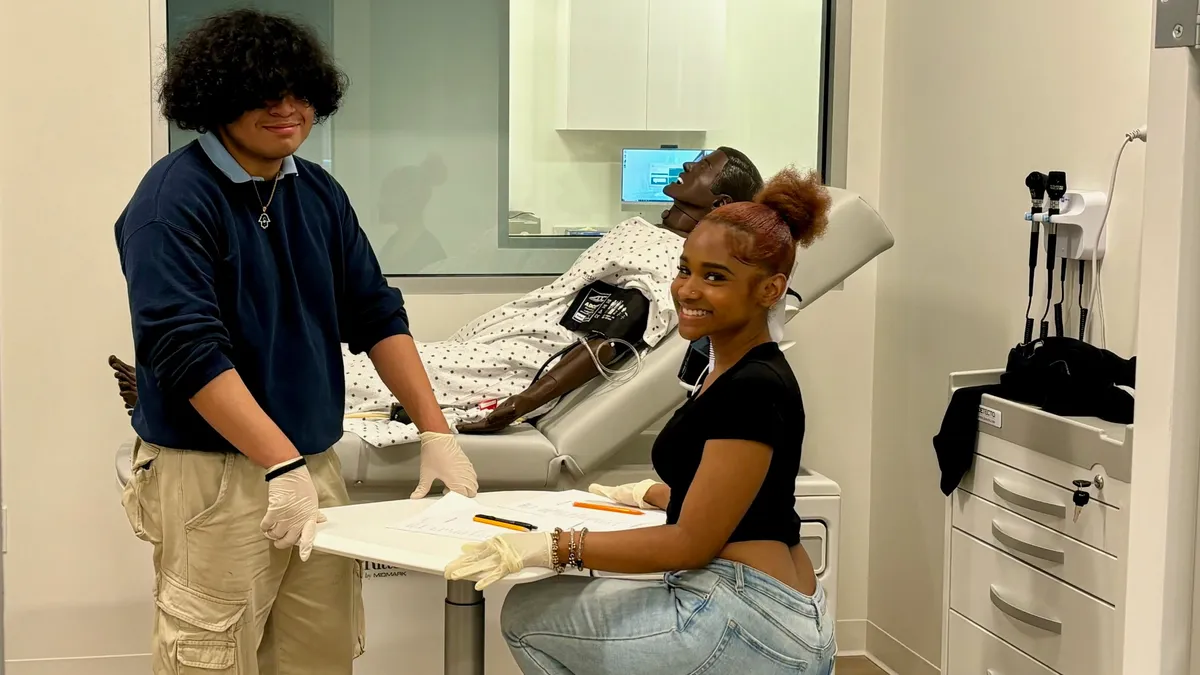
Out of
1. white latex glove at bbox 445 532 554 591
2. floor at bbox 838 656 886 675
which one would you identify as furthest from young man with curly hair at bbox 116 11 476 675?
floor at bbox 838 656 886 675

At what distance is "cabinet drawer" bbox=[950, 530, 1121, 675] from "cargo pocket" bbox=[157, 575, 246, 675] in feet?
4.67

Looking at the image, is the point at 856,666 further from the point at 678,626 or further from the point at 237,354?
the point at 237,354

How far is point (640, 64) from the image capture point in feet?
11.4

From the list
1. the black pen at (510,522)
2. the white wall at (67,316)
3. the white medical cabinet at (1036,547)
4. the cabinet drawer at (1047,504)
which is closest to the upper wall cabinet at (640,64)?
the white wall at (67,316)

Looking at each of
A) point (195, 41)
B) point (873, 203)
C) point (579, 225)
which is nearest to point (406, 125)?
point (579, 225)

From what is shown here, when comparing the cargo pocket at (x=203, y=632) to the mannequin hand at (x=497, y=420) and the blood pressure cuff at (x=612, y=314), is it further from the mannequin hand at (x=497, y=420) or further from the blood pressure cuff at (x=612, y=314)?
the blood pressure cuff at (x=612, y=314)

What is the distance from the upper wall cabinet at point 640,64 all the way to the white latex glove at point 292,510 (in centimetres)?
194

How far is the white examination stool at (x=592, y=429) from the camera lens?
104 inches

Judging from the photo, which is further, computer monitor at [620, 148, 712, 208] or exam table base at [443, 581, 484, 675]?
computer monitor at [620, 148, 712, 208]

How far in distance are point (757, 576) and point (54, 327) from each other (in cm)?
237

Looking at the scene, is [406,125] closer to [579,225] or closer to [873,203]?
[579,225]

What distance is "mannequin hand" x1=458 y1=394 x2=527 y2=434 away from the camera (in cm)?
272

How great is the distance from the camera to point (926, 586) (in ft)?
10.6

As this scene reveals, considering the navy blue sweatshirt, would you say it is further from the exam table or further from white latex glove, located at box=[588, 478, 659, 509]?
the exam table
